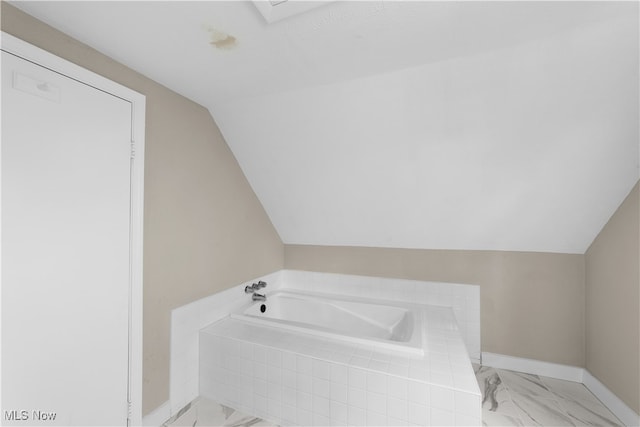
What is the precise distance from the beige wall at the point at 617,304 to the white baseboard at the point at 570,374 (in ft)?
0.16

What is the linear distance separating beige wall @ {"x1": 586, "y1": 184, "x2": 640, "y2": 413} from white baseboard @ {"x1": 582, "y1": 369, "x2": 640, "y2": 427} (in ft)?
0.11

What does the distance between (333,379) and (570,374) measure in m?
2.11

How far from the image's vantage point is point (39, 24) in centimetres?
125

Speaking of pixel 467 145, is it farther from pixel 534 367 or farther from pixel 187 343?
pixel 187 343

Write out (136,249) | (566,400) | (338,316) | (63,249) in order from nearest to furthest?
(63,249) → (136,249) → (566,400) → (338,316)

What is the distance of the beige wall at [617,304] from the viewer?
178 cm

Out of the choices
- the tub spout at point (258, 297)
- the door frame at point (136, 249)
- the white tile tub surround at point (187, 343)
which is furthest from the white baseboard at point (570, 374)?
the door frame at point (136, 249)

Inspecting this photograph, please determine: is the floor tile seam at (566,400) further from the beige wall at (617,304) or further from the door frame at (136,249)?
the door frame at (136,249)

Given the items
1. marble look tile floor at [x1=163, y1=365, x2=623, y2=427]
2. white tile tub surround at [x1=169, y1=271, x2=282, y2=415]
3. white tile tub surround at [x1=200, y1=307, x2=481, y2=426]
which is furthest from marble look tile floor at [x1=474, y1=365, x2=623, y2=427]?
white tile tub surround at [x1=169, y1=271, x2=282, y2=415]

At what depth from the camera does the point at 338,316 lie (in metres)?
2.76

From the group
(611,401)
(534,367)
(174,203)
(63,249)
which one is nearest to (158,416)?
(63,249)

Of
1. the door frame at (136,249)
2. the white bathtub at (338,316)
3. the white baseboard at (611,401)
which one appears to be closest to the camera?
the door frame at (136,249)

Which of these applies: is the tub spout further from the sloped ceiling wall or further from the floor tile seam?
the floor tile seam

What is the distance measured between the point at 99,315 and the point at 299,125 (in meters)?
1.68
